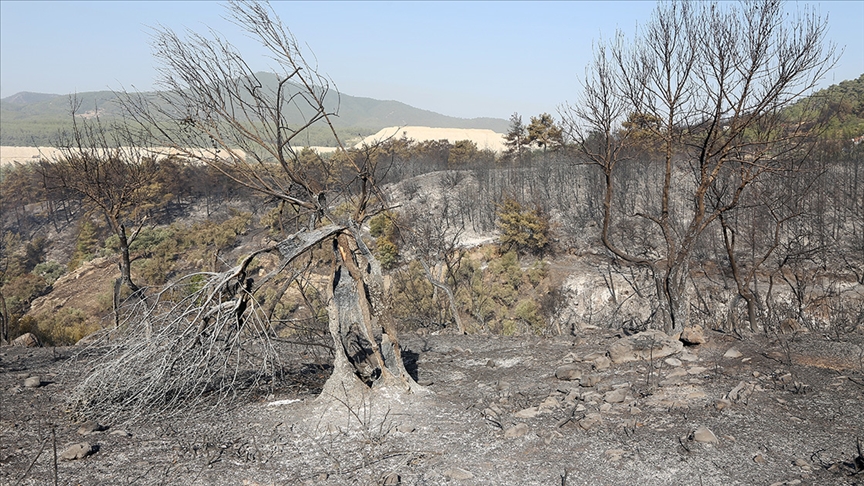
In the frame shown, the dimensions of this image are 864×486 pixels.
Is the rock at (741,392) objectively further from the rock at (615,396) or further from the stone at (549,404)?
the stone at (549,404)

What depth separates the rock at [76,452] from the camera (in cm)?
454

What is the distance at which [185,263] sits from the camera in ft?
86.6

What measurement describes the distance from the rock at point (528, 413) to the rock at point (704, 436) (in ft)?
4.19

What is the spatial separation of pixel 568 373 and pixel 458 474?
2284 mm

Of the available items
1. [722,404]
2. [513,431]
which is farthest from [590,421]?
[722,404]

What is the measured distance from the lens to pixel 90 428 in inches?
199

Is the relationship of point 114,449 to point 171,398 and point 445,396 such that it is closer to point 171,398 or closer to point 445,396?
point 171,398

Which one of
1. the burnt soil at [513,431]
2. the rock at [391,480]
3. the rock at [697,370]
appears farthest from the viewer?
the rock at [697,370]

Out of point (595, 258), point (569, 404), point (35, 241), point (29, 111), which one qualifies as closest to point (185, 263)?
point (35, 241)

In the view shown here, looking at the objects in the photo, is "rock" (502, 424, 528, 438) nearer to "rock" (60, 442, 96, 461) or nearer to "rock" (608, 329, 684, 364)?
"rock" (608, 329, 684, 364)

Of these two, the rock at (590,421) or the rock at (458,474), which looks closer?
the rock at (458,474)

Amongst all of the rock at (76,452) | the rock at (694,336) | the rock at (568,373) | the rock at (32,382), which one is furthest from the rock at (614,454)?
the rock at (32,382)

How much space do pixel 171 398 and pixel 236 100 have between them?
293 cm

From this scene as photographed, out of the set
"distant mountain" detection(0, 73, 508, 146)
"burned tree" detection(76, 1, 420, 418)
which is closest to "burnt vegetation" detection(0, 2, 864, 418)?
"burned tree" detection(76, 1, 420, 418)
